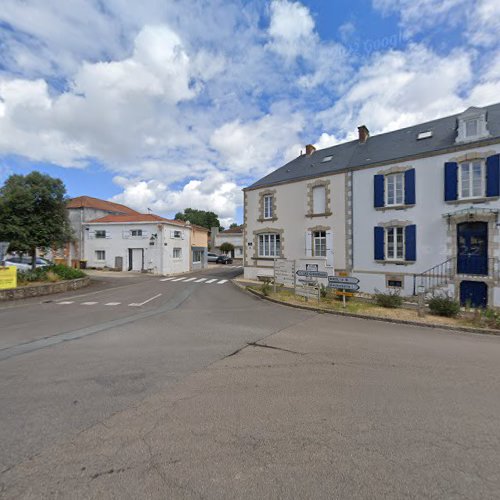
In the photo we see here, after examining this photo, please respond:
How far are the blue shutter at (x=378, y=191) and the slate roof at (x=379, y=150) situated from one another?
2.94 feet

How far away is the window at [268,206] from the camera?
19.0 metres

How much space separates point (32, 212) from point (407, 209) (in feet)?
60.2

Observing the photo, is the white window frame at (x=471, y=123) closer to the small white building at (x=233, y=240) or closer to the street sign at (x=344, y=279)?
the street sign at (x=344, y=279)

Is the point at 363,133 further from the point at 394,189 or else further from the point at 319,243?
the point at 319,243

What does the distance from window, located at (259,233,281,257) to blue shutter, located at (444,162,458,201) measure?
376 inches

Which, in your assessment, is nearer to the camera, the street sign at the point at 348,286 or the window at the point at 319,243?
the street sign at the point at 348,286

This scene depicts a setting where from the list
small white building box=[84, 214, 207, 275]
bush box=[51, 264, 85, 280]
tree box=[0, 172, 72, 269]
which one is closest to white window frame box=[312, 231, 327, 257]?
small white building box=[84, 214, 207, 275]

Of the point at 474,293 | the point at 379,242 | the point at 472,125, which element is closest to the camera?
the point at 474,293

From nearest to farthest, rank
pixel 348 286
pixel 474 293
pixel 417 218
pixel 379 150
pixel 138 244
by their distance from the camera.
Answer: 1. pixel 348 286
2. pixel 474 293
3. pixel 417 218
4. pixel 379 150
5. pixel 138 244

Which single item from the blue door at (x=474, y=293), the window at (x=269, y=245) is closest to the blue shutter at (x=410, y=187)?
the blue door at (x=474, y=293)

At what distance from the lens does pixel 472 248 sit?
39.5 ft

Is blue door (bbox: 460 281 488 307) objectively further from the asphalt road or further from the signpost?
the asphalt road

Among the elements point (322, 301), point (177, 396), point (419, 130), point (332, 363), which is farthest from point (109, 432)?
point (419, 130)

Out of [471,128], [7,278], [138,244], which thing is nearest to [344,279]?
[471,128]
